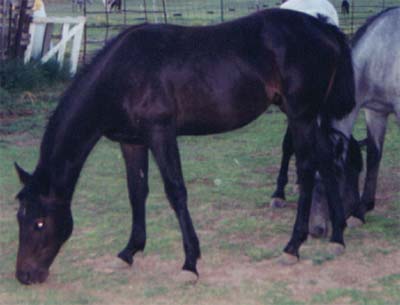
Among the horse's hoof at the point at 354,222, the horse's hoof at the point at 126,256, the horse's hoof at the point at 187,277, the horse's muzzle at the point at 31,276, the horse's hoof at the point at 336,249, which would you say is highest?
the horse's muzzle at the point at 31,276

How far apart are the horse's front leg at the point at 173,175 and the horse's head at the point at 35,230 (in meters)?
0.79

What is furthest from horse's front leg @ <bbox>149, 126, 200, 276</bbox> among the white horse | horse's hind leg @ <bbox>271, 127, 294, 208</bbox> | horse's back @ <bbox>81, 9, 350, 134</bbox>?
the white horse

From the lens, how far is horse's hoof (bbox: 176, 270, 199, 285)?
593 centimetres

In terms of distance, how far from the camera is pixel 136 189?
6.42 meters

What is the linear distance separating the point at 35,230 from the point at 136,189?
99 cm

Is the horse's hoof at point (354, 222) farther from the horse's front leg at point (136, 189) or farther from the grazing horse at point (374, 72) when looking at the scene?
the horse's front leg at point (136, 189)

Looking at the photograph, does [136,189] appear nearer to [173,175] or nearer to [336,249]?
[173,175]

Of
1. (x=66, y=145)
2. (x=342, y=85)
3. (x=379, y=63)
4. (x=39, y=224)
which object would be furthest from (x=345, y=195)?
(x=39, y=224)

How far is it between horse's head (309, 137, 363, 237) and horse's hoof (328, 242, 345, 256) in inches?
14.0

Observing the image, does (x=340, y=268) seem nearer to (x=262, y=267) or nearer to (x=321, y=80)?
(x=262, y=267)

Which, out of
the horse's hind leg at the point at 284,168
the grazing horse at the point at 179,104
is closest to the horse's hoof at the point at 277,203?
the horse's hind leg at the point at 284,168

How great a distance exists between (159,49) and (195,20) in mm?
21428

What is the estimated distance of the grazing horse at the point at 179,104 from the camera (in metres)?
5.81

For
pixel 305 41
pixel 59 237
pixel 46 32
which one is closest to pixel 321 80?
pixel 305 41
